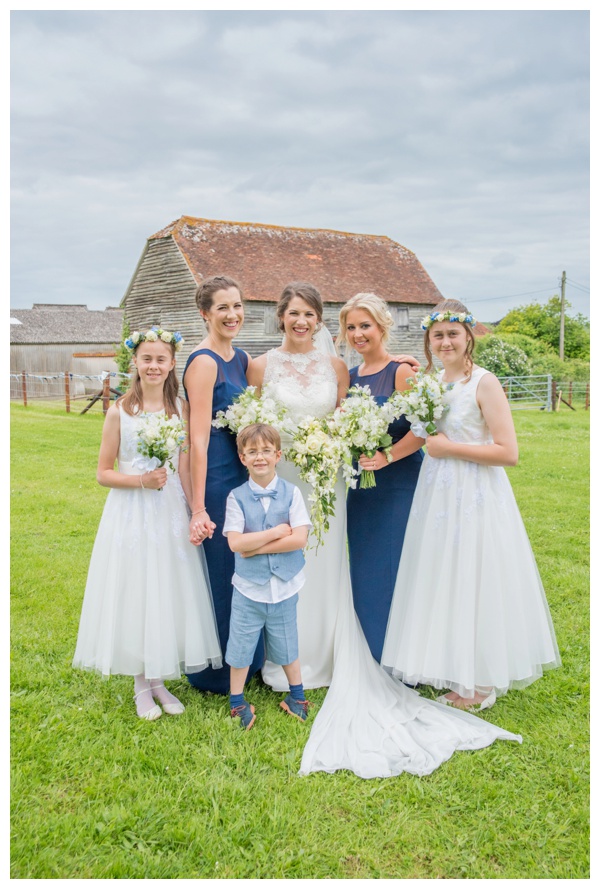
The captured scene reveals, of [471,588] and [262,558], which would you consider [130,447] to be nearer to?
[262,558]

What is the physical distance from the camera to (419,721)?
4.48 metres

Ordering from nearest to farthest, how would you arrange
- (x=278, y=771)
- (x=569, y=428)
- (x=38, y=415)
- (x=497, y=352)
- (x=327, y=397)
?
(x=278, y=771), (x=327, y=397), (x=569, y=428), (x=38, y=415), (x=497, y=352)

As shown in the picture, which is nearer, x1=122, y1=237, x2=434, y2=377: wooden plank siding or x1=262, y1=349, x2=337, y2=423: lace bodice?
x1=262, y1=349, x2=337, y2=423: lace bodice

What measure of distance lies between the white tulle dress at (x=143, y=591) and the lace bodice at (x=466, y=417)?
6.44ft

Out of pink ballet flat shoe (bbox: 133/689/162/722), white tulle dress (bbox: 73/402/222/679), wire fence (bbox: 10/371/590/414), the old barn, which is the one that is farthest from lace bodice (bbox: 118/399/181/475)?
the old barn

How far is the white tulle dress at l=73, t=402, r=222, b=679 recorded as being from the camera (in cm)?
448

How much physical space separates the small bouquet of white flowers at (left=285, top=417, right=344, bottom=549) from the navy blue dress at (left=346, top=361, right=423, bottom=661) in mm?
485

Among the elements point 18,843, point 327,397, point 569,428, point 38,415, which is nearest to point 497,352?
point 569,428

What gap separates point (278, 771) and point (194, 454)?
2.06 metres

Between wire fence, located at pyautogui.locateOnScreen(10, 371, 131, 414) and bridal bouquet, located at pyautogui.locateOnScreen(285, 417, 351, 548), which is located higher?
wire fence, located at pyautogui.locateOnScreen(10, 371, 131, 414)

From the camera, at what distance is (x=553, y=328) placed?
47.5 m

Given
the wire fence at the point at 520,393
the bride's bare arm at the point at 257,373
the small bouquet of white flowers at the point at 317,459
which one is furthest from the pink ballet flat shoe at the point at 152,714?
the wire fence at the point at 520,393

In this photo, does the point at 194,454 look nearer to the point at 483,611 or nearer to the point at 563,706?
the point at 483,611

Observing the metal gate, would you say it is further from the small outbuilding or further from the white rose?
the white rose
